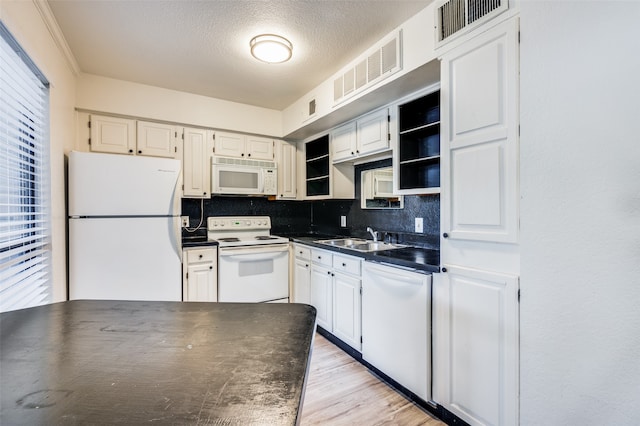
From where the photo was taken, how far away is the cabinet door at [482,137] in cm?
135

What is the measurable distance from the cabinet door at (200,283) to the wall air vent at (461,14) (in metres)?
2.65

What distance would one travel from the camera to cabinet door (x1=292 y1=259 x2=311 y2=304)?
2957mm

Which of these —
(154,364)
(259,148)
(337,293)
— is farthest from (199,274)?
(154,364)

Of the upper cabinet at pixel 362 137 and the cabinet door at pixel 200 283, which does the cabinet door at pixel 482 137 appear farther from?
the cabinet door at pixel 200 283

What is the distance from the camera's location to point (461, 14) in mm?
1556

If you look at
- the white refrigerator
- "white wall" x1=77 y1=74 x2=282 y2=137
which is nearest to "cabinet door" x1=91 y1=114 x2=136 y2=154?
"white wall" x1=77 y1=74 x2=282 y2=137

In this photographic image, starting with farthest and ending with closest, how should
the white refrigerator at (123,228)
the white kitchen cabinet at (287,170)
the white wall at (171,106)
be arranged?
1. the white kitchen cabinet at (287,170)
2. the white wall at (171,106)
3. the white refrigerator at (123,228)

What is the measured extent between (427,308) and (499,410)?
0.55m

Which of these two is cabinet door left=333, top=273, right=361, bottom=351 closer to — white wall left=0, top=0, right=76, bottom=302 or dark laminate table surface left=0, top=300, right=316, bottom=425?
dark laminate table surface left=0, top=300, right=316, bottom=425

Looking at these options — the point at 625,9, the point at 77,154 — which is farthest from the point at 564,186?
the point at 77,154

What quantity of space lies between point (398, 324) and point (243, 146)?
8.27 feet

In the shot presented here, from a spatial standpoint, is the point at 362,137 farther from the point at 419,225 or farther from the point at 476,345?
the point at 476,345

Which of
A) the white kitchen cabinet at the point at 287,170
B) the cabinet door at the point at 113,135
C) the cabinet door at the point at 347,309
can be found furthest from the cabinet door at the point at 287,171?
the cabinet door at the point at 113,135

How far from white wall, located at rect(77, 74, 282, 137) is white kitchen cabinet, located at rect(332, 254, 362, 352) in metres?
1.88
